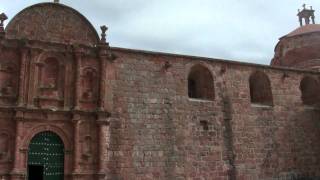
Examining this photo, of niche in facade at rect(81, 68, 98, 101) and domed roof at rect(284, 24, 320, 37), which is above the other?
domed roof at rect(284, 24, 320, 37)

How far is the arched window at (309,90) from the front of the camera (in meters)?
18.5

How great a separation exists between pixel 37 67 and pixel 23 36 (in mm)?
1153

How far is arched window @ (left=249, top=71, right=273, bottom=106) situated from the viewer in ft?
56.4

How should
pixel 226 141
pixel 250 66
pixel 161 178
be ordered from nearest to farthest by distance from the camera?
pixel 161 178, pixel 226 141, pixel 250 66

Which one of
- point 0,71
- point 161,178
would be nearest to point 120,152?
point 161,178

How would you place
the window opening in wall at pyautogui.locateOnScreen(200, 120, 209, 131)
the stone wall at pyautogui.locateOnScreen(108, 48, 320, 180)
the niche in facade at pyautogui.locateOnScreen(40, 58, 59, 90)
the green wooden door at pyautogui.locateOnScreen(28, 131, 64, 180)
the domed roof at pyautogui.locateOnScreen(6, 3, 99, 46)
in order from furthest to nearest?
the window opening in wall at pyautogui.locateOnScreen(200, 120, 209, 131) < the stone wall at pyautogui.locateOnScreen(108, 48, 320, 180) < the domed roof at pyautogui.locateOnScreen(6, 3, 99, 46) < the niche in facade at pyautogui.locateOnScreen(40, 58, 59, 90) < the green wooden door at pyautogui.locateOnScreen(28, 131, 64, 180)

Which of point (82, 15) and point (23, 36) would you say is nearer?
point (23, 36)

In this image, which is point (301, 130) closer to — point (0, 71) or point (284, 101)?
point (284, 101)

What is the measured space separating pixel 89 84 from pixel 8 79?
8.56ft

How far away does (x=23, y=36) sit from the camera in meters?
13.4

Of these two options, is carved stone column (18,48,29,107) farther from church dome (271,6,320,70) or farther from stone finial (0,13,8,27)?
church dome (271,6,320,70)

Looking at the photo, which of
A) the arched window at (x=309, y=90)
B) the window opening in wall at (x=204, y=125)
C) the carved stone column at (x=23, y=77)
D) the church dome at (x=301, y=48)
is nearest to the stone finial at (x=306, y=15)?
the church dome at (x=301, y=48)

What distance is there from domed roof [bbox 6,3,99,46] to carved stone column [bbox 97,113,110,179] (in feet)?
9.13

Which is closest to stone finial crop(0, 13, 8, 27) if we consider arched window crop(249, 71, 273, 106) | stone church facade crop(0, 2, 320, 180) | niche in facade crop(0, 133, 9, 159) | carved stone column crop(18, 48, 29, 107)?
stone church facade crop(0, 2, 320, 180)
